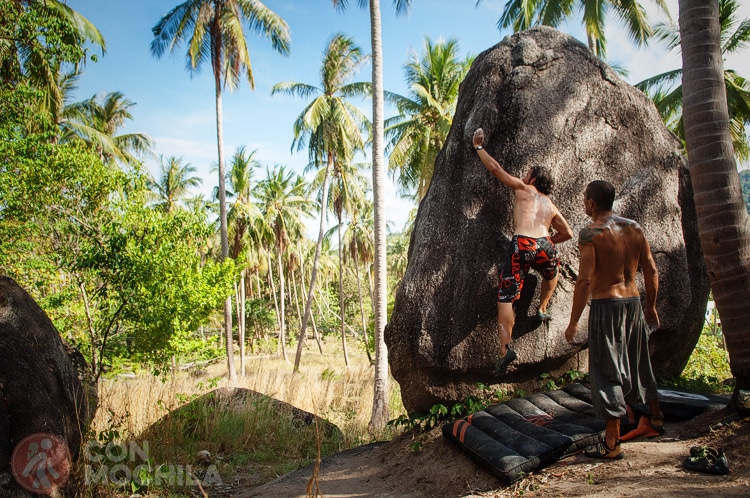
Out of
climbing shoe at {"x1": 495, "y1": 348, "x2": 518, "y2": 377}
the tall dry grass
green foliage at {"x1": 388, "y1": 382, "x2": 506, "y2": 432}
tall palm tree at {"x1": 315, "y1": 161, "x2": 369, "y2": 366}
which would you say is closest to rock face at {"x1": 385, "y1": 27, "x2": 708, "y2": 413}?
green foliage at {"x1": 388, "y1": 382, "x2": 506, "y2": 432}

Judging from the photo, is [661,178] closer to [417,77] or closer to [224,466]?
[224,466]

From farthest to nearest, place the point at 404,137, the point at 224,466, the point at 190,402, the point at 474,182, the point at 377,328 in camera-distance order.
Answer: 1. the point at 404,137
2. the point at 377,328
3. the point at 190,402
4. the point at 224,466
5. the point at 474,182

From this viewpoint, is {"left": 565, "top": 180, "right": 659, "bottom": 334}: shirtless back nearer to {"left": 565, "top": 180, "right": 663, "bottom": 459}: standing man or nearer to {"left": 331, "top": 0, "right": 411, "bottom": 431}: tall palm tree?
{"left": 565, "top": 180, "right": 663, "bottom": 459}: standing man

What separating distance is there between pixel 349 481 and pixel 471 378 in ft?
5.83

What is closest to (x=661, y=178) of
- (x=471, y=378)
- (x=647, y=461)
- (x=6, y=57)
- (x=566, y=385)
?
(x=566, y=385)

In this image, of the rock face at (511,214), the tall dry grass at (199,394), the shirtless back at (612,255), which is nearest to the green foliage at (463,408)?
the rock face at (511,214)

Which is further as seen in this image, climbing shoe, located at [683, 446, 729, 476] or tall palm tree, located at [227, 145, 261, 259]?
tall palm tree, located at [227, 145, 261, 259]

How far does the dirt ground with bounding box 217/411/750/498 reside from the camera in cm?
320

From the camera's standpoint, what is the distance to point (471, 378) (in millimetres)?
5559

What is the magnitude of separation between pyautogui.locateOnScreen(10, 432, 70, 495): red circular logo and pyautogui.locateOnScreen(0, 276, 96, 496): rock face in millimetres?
52

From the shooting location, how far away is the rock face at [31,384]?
427 cm

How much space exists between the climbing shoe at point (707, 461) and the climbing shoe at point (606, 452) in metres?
0.42

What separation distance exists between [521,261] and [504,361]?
1.06 meters

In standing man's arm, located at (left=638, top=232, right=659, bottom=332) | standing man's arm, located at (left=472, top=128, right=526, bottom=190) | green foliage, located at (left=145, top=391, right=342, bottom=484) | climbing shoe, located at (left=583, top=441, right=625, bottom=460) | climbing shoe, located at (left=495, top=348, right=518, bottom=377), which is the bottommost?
green foliage, located at (left=145, top=391, right=342, bottom=484)
